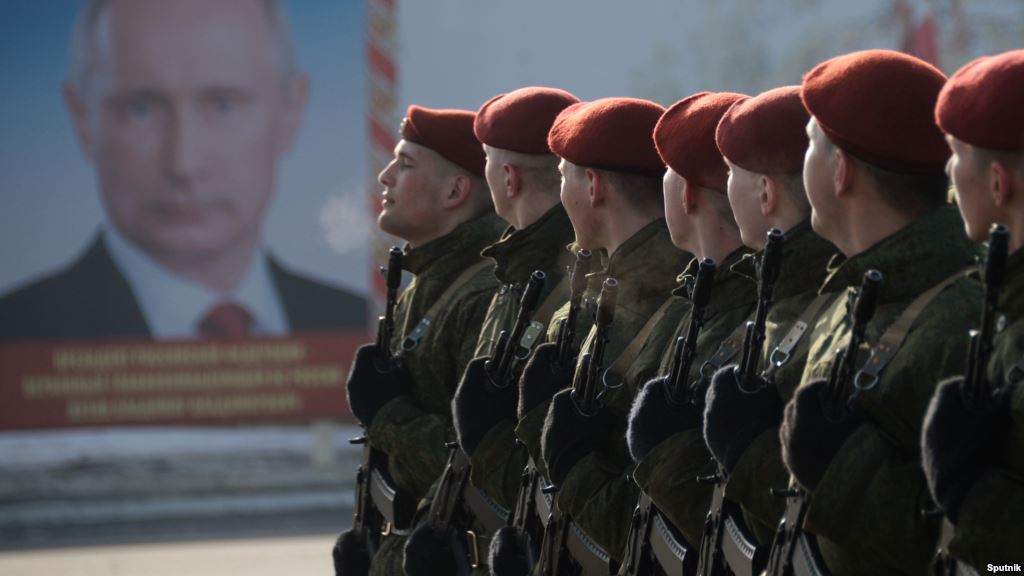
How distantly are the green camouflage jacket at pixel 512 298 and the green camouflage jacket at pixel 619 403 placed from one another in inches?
16.7

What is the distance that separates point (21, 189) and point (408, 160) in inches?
167

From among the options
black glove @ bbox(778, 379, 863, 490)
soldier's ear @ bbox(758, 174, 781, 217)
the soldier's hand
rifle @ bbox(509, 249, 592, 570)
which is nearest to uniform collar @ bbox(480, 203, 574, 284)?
rifle @ bbox(509, 249, 592, 570)

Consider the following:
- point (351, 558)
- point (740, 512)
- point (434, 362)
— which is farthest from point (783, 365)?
point (351, 558)

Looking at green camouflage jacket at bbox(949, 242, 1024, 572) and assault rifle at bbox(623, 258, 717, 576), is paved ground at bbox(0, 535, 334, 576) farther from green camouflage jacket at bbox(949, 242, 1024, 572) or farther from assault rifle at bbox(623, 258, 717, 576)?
green camouflage jacket at bbox(949, 242, 1024, 572)

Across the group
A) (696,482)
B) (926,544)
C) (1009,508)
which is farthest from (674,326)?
(1009,508)

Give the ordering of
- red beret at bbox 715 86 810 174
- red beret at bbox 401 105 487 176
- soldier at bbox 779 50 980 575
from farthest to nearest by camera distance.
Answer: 1. red beret at bbox 401 105 487 176
2. red beret at bbox 715 86 810 174
3. soldier at bbox 779 50 980 575

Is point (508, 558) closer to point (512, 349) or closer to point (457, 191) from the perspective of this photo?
point (512, 349)

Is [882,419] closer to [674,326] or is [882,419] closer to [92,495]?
[674,326]

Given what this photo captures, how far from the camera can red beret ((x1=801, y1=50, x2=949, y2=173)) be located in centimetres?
316

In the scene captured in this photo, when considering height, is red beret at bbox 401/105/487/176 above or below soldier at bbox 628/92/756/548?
below

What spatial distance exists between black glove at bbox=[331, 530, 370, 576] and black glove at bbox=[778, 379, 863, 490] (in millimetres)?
2707

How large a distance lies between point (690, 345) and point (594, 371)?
0.40 meters

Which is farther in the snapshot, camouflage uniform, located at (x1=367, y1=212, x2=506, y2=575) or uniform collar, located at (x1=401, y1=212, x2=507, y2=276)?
uniform collar, located at (x1=401, y1=212, x2=507, y2=276)

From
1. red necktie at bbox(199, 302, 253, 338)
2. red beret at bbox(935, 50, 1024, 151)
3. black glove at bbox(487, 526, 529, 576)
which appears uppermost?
red beret at bbox(935, 50, 1024, 151)
